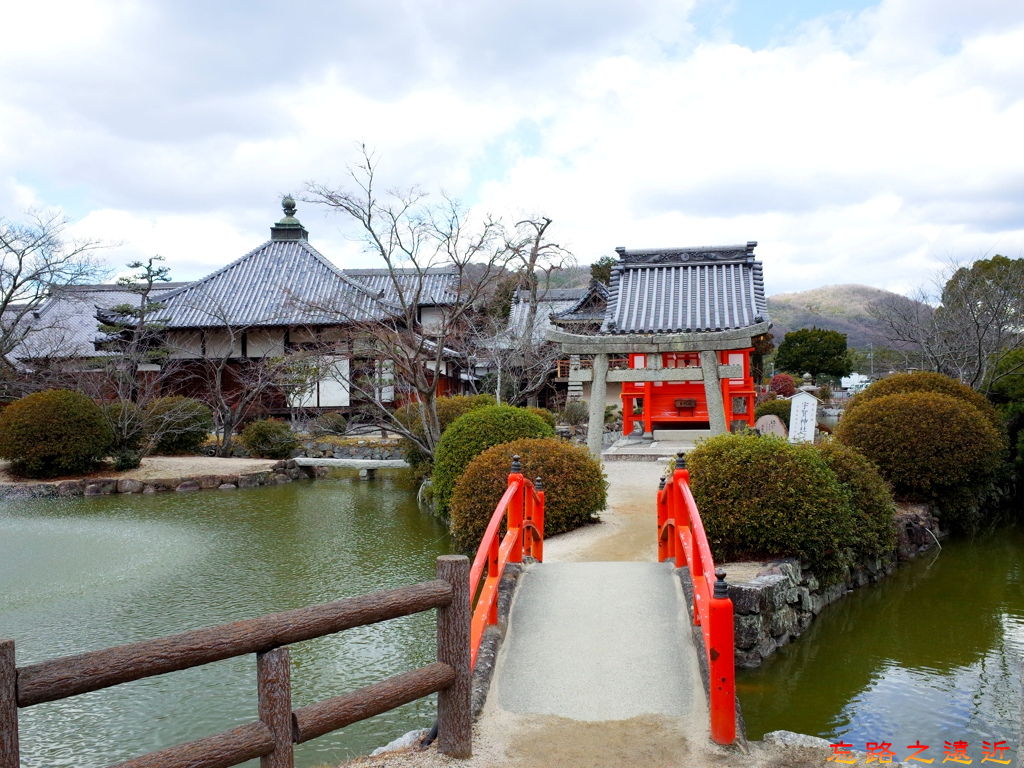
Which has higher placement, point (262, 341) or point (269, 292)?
point (269, 292)

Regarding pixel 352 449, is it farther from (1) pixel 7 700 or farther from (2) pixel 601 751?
(1) pixel 7 700

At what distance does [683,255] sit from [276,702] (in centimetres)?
1266

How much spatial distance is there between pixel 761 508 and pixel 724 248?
26.3 ft

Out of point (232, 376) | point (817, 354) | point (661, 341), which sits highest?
point (817, 354)

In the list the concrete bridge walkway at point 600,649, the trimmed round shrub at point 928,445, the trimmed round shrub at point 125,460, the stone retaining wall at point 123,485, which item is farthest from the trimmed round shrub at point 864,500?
the trimmed round shrub at point 125,460

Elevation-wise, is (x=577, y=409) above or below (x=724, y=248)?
below

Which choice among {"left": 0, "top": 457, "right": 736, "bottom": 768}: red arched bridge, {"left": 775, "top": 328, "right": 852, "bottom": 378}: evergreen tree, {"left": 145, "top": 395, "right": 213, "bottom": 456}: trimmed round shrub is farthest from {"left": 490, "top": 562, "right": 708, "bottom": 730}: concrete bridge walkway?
{"left": 775, "top": 328, "right": 852, "bottom": 378}: evergreen tree

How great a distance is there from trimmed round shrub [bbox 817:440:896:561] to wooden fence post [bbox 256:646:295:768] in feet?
23.1

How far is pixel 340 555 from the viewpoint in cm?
1034

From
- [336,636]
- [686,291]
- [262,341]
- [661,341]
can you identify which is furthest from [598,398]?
[262,341]

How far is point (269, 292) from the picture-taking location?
1001 inches

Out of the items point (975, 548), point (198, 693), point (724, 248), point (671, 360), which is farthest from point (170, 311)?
point (975, 548)

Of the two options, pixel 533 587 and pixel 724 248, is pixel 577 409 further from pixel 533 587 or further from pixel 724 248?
pixel 533 587

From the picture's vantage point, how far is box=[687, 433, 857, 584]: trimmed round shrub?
7.42m
